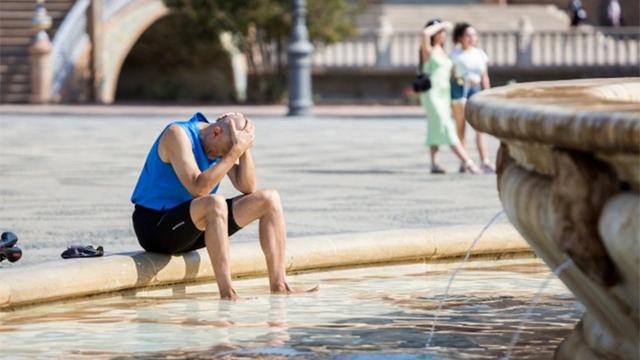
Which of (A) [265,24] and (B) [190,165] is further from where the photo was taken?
(A) [265,24]

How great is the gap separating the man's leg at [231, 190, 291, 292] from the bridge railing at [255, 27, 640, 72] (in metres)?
31.5

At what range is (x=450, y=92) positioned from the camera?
54.5ft

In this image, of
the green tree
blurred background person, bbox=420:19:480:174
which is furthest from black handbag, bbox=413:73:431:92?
the green tree

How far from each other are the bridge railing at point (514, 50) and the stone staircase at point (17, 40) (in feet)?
18.9

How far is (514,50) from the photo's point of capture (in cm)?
4003

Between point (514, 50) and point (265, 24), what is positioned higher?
point (265, 24)

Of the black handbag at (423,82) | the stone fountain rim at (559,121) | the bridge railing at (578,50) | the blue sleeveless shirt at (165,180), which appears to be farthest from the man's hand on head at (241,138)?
A: the bridge railing at (578,50)

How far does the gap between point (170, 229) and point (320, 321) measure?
0.95 metres

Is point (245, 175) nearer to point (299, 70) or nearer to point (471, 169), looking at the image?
point (471, 169)

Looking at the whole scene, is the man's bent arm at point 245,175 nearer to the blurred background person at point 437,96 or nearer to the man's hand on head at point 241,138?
the man's hand on head at point 241,138

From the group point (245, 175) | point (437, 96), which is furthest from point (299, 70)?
point (245, 175)

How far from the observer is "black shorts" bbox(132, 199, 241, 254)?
26.6ft

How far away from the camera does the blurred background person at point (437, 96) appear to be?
639 inches

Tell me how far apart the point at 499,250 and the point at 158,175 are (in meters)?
2.06
